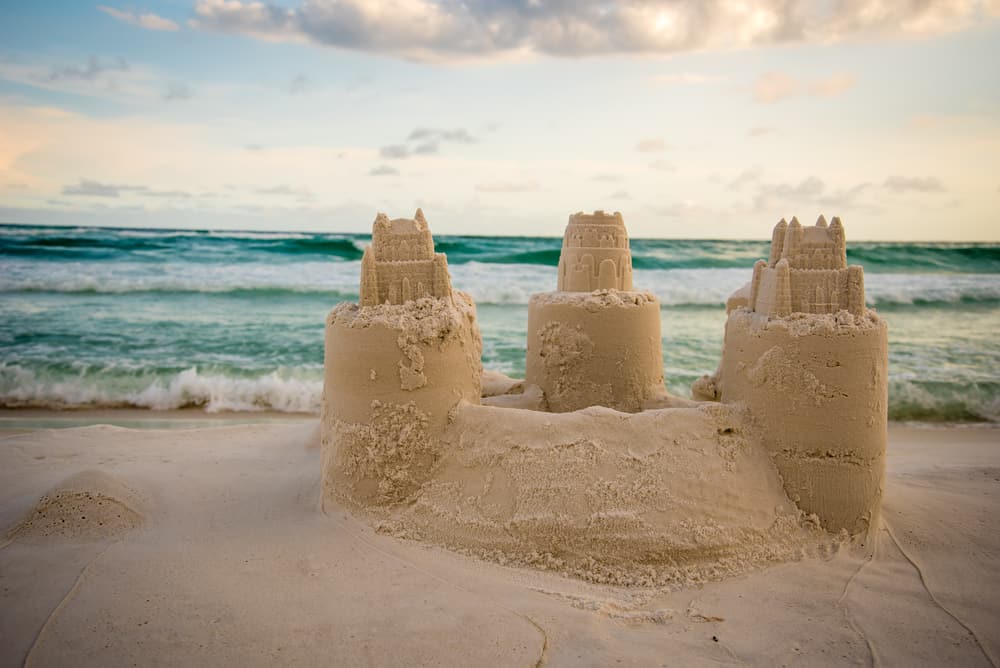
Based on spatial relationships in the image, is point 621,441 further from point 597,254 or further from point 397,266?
point 397,266

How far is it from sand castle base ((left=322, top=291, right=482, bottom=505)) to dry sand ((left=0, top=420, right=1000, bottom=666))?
0.97 ft

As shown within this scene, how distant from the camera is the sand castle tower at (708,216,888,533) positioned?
3799mm

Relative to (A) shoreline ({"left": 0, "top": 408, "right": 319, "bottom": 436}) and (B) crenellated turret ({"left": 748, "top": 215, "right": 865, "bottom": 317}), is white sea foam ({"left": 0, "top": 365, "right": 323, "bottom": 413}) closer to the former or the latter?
(A) shoreline ({"left": 0, "top": 408, "right": 319, "bottom": 436})

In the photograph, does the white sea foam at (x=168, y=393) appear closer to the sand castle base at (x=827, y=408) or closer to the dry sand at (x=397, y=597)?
the dry sand at (x=397, y=597)

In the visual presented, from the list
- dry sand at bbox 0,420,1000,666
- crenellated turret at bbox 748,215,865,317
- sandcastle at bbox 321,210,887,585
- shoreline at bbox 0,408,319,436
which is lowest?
shoreline at bbox 0,408,319,436

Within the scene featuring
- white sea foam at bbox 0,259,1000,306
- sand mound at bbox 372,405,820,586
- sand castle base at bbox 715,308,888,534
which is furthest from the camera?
white sea foam at bbox 0,259,1000,306

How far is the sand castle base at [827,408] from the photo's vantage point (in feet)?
12.5

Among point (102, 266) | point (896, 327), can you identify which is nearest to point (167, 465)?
point (896, 327)

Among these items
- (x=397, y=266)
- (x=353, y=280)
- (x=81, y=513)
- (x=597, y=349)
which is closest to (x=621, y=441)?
(x=597, y=349)

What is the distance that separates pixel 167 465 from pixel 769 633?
4.30 m

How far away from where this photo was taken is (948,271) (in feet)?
72.7

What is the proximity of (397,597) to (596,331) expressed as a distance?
2.21 metres

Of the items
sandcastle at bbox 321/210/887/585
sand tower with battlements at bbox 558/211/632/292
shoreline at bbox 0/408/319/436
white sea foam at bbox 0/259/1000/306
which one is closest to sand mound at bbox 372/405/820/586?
sandcastle at bbox 321/210/887/585

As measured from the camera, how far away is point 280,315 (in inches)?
537
